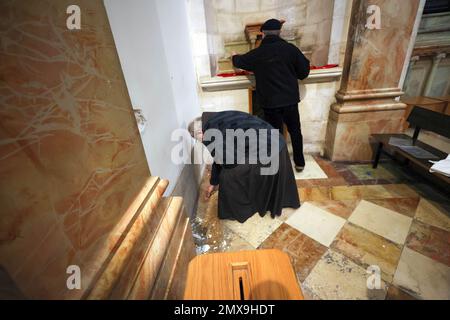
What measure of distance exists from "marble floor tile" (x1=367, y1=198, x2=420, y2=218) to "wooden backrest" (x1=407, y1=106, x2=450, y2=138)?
0.67 metres

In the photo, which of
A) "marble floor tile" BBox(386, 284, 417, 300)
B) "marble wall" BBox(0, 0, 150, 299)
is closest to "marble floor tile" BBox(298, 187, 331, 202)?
"marble floor tile" BBox(386, 284, 417, 300)

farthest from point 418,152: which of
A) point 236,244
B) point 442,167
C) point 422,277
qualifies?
point 236,244

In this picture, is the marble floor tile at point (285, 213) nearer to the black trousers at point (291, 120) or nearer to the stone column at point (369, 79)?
the black trousers at point (291, 120)

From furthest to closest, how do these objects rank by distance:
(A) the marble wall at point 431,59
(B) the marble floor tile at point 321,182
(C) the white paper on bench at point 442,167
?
(A) the marble wall at point 431,59 → (B) the marble floor tile at point 321,182 → (C) the white paper on bench at point 442,167

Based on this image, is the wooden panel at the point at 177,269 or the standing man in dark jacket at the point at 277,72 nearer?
the wooden panel at the point at 177,269

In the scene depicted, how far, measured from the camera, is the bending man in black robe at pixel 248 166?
1.59 metres

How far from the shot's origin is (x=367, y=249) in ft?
4.66

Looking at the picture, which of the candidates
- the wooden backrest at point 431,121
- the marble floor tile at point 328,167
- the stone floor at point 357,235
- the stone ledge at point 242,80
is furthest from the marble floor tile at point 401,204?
the stone ledge at point 242,80

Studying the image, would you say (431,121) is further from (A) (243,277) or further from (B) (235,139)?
(A) (243,277)

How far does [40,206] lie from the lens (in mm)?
410

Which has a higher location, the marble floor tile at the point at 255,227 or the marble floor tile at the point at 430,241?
the marble floor tile at the point at 430,241

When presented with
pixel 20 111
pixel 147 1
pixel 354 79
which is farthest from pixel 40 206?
pixel 354 79

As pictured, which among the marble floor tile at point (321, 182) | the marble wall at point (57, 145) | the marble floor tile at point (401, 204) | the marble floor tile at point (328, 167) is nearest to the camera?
the marble wall at point (57, 145)

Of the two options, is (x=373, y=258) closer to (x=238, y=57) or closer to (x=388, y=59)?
(x=388, y=59)
